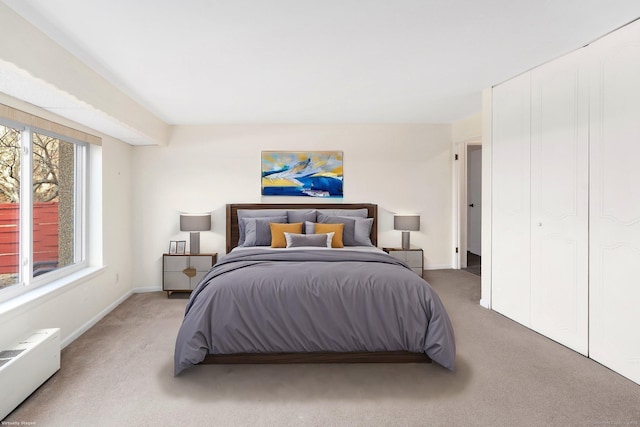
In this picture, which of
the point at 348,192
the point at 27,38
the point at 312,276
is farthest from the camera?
the point at 348,192

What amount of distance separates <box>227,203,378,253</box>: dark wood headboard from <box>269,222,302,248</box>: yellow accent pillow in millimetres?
520

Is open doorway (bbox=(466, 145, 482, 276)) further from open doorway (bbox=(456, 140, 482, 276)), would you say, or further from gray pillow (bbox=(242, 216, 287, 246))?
gray pillow (bbox=(242, 216, 287, 246))

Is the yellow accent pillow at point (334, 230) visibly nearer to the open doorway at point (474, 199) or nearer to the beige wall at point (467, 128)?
the beige wall at point (467, 128)

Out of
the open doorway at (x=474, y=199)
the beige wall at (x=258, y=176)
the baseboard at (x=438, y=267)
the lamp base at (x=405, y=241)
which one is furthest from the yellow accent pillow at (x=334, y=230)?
the open doorway at (x=474, y=199)

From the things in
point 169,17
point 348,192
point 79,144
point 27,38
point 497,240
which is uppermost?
point 169,17

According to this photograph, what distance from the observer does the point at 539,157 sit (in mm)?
2840

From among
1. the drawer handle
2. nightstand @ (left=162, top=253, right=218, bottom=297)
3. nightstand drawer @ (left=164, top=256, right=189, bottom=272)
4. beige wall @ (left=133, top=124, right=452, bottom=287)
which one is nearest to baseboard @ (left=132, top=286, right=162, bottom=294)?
beige wall @ (left=133, top=124, right=452, bottom=287)

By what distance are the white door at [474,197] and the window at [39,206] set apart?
20.5 feet

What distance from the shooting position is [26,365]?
194 centimetres

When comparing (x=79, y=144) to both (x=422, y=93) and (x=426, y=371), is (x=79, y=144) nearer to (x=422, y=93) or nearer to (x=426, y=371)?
(x=422, y=93)

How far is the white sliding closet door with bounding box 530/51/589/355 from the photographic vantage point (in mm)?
2482

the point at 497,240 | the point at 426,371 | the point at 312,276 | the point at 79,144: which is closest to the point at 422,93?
the point at 497,240

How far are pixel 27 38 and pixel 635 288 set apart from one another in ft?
13.6

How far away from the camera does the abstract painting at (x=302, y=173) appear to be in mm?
4627
